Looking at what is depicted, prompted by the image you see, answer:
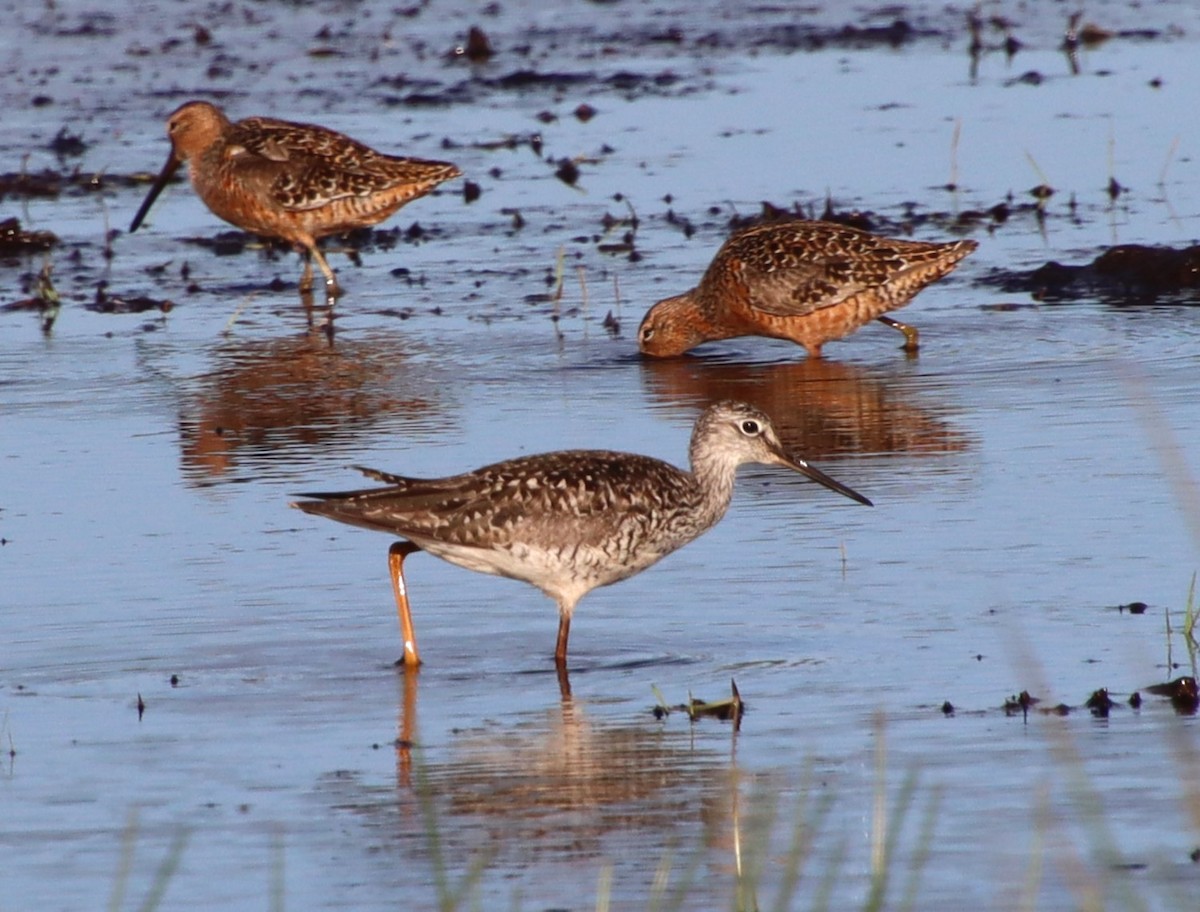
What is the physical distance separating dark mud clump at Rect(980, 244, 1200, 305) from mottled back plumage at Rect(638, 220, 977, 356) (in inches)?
40.3

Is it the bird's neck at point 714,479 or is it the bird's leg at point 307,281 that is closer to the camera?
the bird's neck at point 714,479

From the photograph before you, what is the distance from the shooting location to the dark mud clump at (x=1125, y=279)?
45.2 feet

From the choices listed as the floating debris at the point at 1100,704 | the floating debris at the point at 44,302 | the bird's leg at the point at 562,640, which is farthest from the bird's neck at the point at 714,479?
the floating debris at the point at 44,302

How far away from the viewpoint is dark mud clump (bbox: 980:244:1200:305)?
1378 centimetres

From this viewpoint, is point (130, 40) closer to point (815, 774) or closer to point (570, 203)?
point (570, 203)

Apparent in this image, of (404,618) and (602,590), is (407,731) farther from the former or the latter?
(602,590)

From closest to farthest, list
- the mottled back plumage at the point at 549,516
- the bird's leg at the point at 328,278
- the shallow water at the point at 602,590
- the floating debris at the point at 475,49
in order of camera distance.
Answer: the shallow water at the point at 602,590 < the mottled back plumage at the point at 549,516 < the bird's leg at the point at 328,278 < the floating debris at the point at 475,49

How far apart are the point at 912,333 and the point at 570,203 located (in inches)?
197

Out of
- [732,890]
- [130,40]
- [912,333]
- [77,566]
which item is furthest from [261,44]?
[732,890]

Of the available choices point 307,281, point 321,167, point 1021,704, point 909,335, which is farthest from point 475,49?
point 1021,704

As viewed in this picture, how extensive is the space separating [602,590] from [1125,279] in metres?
5.80

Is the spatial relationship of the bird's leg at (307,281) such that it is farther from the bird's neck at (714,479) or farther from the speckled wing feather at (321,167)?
the bird's neck at (714,479)

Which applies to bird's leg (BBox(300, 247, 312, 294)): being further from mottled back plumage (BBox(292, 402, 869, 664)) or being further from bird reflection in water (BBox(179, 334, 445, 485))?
mottled back plumage (BBox(292, 402, 869, 664))

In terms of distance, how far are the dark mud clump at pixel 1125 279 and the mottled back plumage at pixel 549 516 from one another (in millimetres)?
5826
